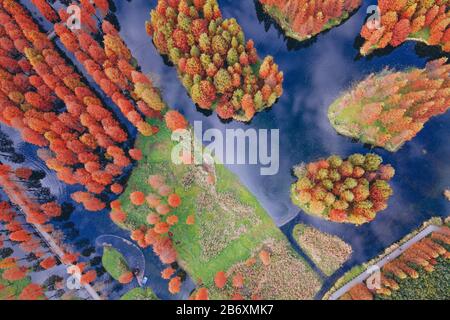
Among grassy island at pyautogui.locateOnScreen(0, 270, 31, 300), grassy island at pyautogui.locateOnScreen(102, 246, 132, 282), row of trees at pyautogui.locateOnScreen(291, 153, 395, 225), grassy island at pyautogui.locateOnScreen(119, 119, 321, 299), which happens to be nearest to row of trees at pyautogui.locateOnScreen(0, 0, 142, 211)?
grassy island at pyautogui.locateOnScreen(119, 119, 321, 299)

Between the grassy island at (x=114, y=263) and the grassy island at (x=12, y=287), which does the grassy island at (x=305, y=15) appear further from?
the grassy island at (x=12, y=287)

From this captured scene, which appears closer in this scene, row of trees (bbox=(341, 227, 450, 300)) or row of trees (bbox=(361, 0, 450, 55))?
row of trees (bbox=(341, 227, 450, 300))

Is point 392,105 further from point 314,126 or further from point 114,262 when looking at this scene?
point 114,262

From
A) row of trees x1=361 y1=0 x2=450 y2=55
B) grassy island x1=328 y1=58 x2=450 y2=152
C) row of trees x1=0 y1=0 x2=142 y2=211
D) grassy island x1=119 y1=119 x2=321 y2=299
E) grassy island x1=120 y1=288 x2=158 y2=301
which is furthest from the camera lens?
grassy island x1=120 y1=288 x2=158 y2=301

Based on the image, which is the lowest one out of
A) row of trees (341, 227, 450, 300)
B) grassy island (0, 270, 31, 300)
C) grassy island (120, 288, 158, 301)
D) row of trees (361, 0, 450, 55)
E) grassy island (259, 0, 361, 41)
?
row of trees (341, 227, 450, 300)

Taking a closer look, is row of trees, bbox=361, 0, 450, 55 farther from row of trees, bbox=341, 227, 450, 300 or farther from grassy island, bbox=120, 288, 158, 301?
grassy island, bbox=120, 288, 158, 301

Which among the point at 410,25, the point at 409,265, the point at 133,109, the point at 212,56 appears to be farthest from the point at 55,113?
the point at 409,265

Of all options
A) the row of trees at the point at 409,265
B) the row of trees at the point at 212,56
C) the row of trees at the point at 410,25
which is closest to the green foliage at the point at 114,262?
the row of trees at the point at 212,56
